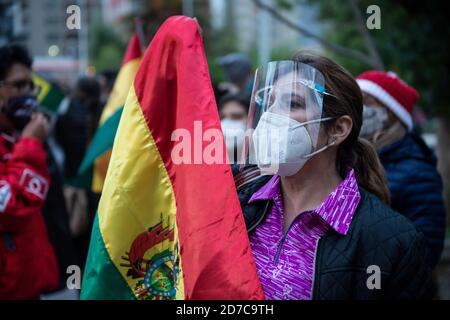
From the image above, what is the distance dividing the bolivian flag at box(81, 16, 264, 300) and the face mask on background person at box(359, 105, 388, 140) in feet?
6.17

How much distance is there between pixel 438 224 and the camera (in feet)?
11.8

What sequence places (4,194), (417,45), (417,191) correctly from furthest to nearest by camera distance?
(417,45)
(417,191)
(4,194)

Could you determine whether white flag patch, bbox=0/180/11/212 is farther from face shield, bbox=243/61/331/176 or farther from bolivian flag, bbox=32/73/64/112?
bolivian flag, bbox=32/73/64/112

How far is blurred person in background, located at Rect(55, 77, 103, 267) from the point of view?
677cm

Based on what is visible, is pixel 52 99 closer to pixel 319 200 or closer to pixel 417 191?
pixel 417 191

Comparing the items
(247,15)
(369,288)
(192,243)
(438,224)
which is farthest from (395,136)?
(247,15)

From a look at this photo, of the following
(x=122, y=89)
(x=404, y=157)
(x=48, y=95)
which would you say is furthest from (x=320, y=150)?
(x=122, y=89)

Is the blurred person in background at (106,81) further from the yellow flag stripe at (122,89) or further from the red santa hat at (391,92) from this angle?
the red santa hat at (391,92)

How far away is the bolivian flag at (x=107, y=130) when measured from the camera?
5629 mm

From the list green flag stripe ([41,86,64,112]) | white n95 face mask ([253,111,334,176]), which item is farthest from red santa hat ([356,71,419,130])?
green flag stripe ([41,86,64,112])

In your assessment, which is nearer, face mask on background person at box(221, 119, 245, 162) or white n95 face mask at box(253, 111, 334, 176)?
white n95 face mask at box(253, 111, 334, 176)

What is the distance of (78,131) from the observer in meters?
7.35

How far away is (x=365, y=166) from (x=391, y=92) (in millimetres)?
1553

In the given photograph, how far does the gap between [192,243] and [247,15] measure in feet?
416
